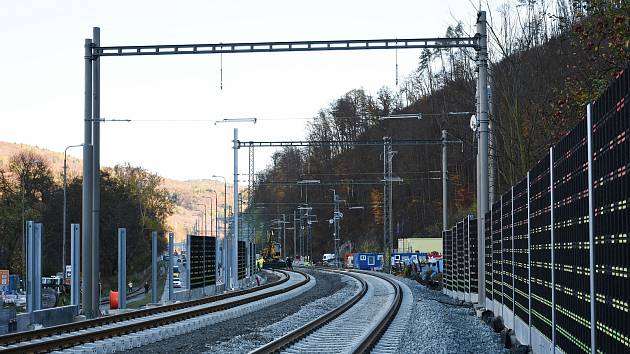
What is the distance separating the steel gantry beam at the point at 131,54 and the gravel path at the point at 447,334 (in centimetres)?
180

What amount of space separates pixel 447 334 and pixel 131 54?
1275 cm

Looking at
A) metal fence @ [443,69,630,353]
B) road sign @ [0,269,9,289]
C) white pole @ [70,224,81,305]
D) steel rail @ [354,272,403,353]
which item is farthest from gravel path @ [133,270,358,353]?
road sign @ [0,269,9,289]

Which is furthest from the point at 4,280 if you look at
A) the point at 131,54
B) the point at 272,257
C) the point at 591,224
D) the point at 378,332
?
the point at 272,257

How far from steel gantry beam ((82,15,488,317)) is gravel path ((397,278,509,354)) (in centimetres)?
180

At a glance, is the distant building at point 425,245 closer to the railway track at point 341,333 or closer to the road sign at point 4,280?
the road sign at point 4,280

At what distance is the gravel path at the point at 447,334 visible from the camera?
17781mm

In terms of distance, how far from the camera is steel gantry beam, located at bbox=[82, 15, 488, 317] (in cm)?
2658

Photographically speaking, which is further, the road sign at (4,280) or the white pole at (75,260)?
the road sign at (4,280)

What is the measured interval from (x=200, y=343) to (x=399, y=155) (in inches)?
3680

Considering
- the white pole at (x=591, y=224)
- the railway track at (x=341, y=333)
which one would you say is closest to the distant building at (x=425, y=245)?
the railway track at (x=341, y=333)

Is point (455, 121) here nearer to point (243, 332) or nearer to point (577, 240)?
point (243, 332)

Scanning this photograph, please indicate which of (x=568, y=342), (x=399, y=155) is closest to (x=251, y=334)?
(x=568, y=342)

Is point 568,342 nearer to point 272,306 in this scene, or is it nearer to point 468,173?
point 272,306

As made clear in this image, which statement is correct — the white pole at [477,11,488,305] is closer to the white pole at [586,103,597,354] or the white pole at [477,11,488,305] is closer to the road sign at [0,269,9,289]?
the white pole at [586,103,597,354]
